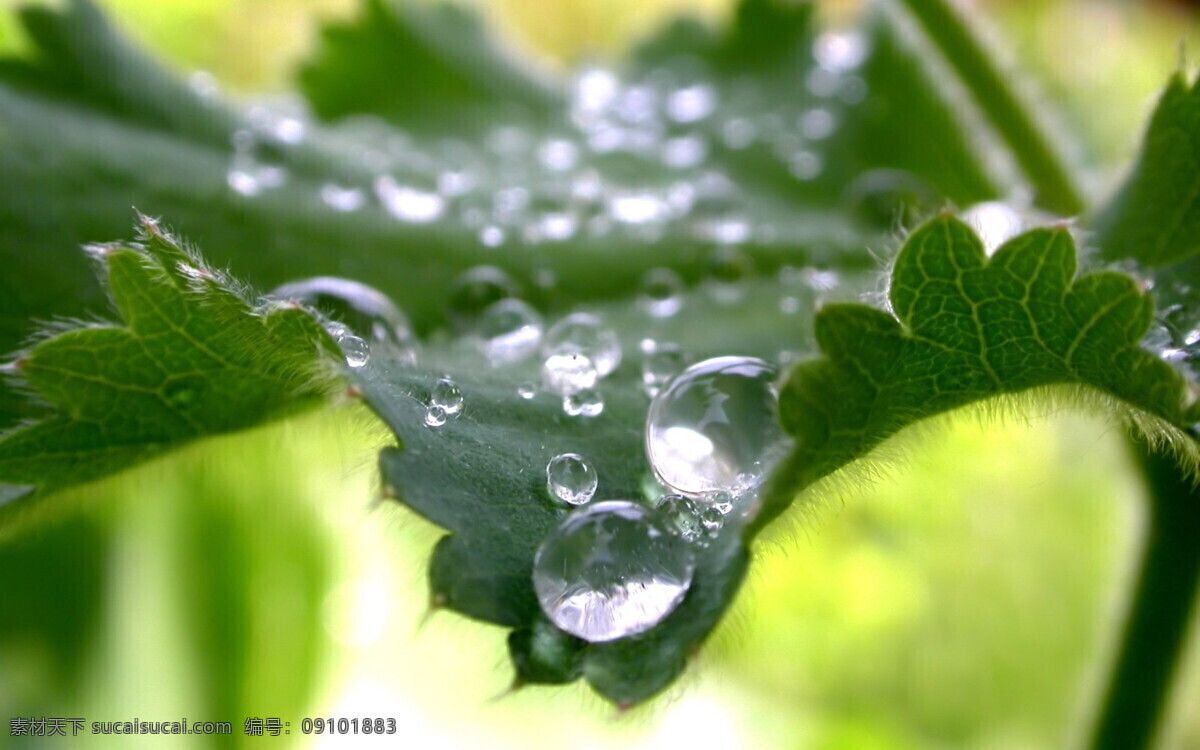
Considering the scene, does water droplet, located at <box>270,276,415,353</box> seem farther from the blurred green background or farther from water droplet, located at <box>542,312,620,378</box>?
the blurred green background

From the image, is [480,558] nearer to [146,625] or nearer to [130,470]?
[130,470]

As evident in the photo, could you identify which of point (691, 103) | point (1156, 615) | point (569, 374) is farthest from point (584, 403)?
point (691, 103)

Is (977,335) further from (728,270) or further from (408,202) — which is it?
(408,202)

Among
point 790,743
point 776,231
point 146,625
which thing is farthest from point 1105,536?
point 146,625

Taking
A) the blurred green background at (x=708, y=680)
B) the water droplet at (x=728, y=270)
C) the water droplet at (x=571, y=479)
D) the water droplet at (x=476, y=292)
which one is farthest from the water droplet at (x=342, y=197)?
the water droplet at (x=571, y=479)

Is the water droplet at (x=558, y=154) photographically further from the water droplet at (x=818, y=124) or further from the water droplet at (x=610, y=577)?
the water droplet at (x=610, y=577)
